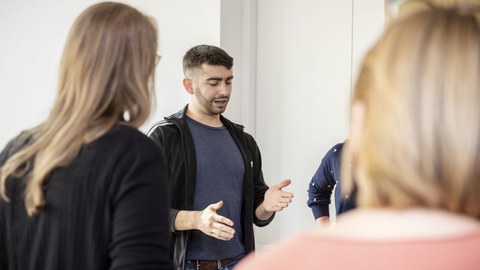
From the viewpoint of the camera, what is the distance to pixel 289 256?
72 cm

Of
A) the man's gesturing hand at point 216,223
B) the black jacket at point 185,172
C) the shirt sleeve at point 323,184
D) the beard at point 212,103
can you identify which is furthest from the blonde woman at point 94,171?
the shirt sleeve at point 323,184

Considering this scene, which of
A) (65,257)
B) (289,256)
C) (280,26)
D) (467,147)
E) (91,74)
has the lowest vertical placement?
(65,257)

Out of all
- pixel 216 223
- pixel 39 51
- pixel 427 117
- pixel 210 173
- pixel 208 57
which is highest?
pixel 39 51

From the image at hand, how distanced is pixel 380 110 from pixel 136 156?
542 mm

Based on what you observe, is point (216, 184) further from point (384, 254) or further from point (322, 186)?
point (384, 254)

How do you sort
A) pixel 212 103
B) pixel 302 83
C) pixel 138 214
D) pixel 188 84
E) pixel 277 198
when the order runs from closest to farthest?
1. pixel 138 214
2. pixel 277 198
3. pixel 212 103
4. pixel 188 84
5. pixel 302 83

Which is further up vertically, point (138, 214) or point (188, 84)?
point (188, 84)

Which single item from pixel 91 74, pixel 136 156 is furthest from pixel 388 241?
pixel 91 74

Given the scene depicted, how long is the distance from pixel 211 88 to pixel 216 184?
0.43 m

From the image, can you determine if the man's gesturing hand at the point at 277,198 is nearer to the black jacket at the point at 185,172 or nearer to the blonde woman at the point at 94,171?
the black jacket at the point at 185,172

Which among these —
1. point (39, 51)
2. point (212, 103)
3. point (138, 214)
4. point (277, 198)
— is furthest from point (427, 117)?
point (39, 51)

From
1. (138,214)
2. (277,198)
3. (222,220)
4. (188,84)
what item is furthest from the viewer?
(188,84)

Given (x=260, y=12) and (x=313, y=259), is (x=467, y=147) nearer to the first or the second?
(x=313, y=259)

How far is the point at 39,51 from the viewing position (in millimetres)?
3666
